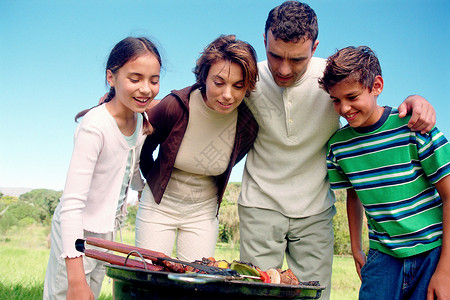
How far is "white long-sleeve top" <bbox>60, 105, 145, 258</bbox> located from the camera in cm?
175

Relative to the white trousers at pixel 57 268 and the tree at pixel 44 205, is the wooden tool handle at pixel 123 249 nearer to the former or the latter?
the white trousers at pixel 57 268

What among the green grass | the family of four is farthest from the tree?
the family of four

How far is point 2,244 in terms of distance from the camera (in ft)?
18.5

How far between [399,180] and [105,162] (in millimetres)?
1328

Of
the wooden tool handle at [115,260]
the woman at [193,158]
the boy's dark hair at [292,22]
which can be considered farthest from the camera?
the woman at [193,158]

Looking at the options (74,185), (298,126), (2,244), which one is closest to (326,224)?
(298,126)

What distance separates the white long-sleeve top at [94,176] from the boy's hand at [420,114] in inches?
49.7

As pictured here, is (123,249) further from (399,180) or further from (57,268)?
(399,180)

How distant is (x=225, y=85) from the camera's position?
2127 millimetres

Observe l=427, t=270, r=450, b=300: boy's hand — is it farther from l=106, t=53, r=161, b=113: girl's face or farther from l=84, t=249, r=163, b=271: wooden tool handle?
l=106, t=53, r=161, b=113: girl's face

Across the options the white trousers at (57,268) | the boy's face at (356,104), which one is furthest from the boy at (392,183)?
the white trousers at (57,268)

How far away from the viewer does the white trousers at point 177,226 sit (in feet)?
7.88

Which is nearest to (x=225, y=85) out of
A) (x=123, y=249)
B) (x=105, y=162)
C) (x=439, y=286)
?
(x=105, y=162)

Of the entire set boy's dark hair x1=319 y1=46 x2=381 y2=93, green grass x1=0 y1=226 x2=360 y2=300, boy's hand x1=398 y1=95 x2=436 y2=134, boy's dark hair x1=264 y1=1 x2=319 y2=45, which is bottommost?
green grass x1=0 y1=226 x2=360 y2=300
